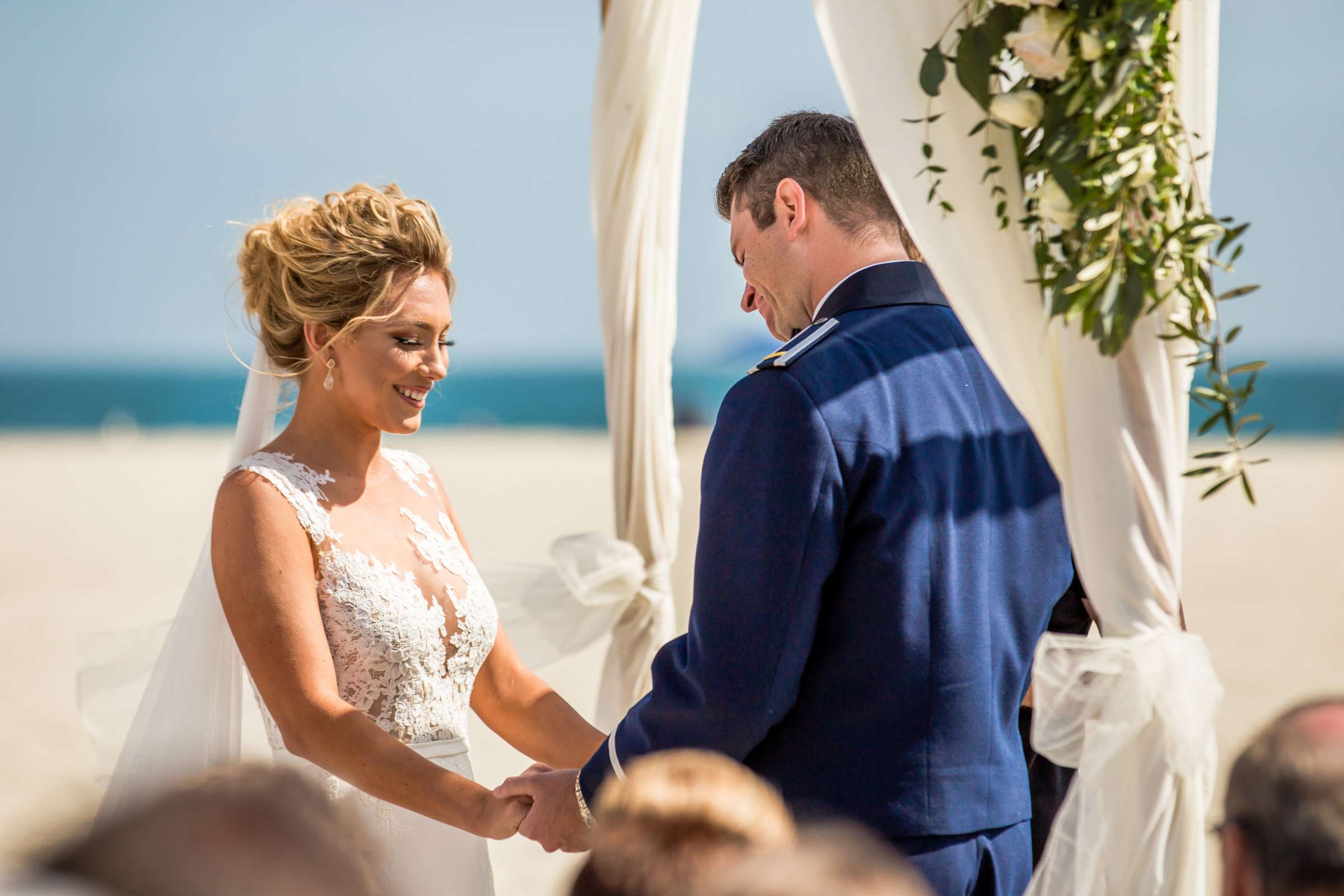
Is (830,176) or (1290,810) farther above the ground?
(830,176)

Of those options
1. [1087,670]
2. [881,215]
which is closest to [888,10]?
[881,215]

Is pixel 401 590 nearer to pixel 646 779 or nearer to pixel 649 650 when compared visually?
pixel 649 650

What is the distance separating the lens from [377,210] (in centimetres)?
292

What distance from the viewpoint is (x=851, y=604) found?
86.4 inches

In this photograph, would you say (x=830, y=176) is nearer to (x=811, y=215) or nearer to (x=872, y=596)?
(x=811, y=215)

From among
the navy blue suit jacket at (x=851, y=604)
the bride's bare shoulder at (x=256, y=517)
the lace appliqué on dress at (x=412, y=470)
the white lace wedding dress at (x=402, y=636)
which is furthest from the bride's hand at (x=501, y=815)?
the lace appliqué on dress at (x=412, y=470)

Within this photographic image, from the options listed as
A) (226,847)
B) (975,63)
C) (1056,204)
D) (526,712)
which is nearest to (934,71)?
(975,63)

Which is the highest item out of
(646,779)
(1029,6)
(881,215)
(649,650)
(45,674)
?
(1029,6)

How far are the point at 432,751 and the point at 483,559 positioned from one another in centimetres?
1066

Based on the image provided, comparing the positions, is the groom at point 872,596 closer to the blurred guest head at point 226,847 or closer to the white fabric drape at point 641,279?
the blurred guest head at point 226,847

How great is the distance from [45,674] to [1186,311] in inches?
358

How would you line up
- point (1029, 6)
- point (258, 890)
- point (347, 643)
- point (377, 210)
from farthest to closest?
point (377, 210) < point (347, 643) < point (1029, 6) < point (258, 890)

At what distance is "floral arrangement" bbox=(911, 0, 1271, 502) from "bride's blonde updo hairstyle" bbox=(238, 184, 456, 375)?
1427 mm

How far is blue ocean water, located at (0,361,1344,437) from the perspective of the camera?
1873 inches
